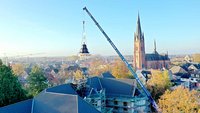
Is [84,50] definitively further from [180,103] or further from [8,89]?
[180,103]

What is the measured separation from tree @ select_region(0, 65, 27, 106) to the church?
5504cm

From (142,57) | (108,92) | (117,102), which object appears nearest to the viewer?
(117,102)

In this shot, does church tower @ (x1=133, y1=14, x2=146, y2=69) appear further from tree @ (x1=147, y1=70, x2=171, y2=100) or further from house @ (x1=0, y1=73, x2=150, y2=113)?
house @ (x1=0, y1=73, x2=150, y2=113)

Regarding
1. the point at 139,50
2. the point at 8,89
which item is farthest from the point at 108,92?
the point at 139,50

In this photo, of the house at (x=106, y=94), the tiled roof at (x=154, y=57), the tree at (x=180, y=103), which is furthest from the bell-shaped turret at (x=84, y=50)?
the tiled roof at (x=154, y=57)

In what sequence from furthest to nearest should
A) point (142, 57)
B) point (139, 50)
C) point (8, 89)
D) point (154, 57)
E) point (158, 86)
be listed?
point (154, 57) < point (142, 57) < point (139, 50) < point (158, 86) < point (8, 89)

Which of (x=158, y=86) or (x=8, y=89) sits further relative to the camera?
(x=158, y=86)

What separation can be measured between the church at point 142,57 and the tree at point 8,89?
55.0 metres

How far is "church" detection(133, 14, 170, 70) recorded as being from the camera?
83.0 metres

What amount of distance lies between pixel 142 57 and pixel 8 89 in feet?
207

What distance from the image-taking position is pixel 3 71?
95.9 feet

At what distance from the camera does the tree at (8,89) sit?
2805cm

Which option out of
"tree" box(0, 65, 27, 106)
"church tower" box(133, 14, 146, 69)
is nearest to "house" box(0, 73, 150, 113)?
"tree" box(0, 65, 27, 106)

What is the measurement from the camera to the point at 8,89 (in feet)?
94.0
